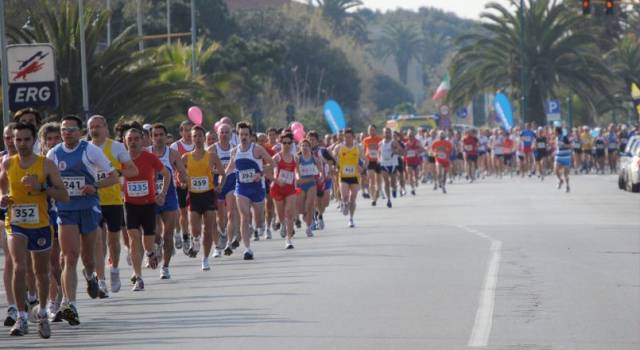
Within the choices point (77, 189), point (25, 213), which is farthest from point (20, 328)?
point (77, 189)

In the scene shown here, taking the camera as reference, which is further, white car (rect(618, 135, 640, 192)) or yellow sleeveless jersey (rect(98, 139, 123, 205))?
white car (rect(618, 135, 640, 192))

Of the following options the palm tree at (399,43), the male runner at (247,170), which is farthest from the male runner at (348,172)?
the palm tree at (399,43)

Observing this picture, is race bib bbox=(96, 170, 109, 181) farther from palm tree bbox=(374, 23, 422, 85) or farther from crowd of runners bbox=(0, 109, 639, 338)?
palm tree bbox=(374, 23, 422, 85)

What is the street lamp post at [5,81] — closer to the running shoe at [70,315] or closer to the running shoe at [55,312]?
the running shoe at [55,312]

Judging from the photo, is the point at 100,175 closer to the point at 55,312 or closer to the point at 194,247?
the point at 55,312

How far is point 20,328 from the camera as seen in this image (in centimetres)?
1254

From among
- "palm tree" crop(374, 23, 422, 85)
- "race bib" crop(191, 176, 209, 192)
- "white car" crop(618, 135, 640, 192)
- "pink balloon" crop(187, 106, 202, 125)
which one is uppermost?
"palm tree" crop(374, 23, 422, 85)

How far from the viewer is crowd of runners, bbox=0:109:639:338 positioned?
12.6m

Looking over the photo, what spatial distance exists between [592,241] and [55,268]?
1095 centimetres

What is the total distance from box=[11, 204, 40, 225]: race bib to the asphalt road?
956mm

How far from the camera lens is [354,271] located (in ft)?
58.5

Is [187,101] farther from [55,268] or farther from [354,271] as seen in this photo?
[55,268]

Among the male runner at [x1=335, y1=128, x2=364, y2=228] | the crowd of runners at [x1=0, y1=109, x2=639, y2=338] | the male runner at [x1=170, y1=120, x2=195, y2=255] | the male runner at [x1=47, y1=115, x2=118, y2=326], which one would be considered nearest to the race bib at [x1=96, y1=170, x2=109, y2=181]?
the crowd of runners at [x1=0, y1=109, x2=639, y2=338]

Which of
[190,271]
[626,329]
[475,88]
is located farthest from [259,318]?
[475,88]
